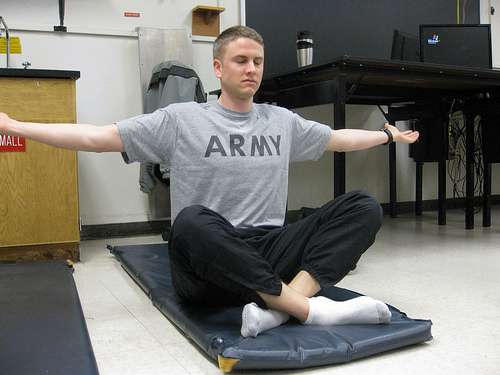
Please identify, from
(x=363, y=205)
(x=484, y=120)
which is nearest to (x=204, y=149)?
(x=363, y=205)

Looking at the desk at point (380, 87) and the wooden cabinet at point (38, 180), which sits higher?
the desk at point (380, 87)

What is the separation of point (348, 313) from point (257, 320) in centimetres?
28

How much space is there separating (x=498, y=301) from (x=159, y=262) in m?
1.32

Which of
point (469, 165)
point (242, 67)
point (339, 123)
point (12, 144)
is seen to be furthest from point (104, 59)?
point (469, 165)

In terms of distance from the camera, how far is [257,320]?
4.55 ft

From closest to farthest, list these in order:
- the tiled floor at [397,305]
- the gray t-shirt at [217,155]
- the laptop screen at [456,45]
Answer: the tiled floor at [397,305] < the gray t-shirt at [217,155] < the laptop screen at [456,45]

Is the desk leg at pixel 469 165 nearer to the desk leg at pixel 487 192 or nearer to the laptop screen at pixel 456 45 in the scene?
the desk leg at pixel 487 192

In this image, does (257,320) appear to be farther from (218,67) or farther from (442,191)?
(442,191)

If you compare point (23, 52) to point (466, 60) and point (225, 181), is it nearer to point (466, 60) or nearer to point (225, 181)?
point (225, 181)

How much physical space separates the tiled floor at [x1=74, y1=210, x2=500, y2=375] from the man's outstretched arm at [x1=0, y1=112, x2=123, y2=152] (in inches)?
21.5

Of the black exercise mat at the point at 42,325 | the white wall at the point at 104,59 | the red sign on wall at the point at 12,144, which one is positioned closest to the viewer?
the black exercise mat at the point at 42,325

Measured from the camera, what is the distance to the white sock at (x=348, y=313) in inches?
59.0

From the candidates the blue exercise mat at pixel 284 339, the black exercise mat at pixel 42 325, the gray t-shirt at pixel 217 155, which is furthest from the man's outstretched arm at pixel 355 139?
the black exercise mat at pixel 42 325

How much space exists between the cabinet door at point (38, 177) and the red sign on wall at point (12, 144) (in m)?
0.02
